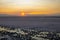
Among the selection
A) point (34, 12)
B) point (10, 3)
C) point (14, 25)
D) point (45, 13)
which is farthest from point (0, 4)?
point (45, 13)

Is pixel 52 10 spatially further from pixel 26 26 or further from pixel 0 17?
pixel 0 17

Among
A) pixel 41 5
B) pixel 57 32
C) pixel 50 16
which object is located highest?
pixel 41 5

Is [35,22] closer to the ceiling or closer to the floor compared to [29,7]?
closer to the floor

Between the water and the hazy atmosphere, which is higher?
the hazy atmosphere

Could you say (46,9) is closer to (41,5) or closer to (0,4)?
(41,5)

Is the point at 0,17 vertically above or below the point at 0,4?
below

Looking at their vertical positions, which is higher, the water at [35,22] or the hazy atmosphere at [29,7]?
the hazy atmosphere at [29,7]

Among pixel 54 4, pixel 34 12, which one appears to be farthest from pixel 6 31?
pixel 54 4
